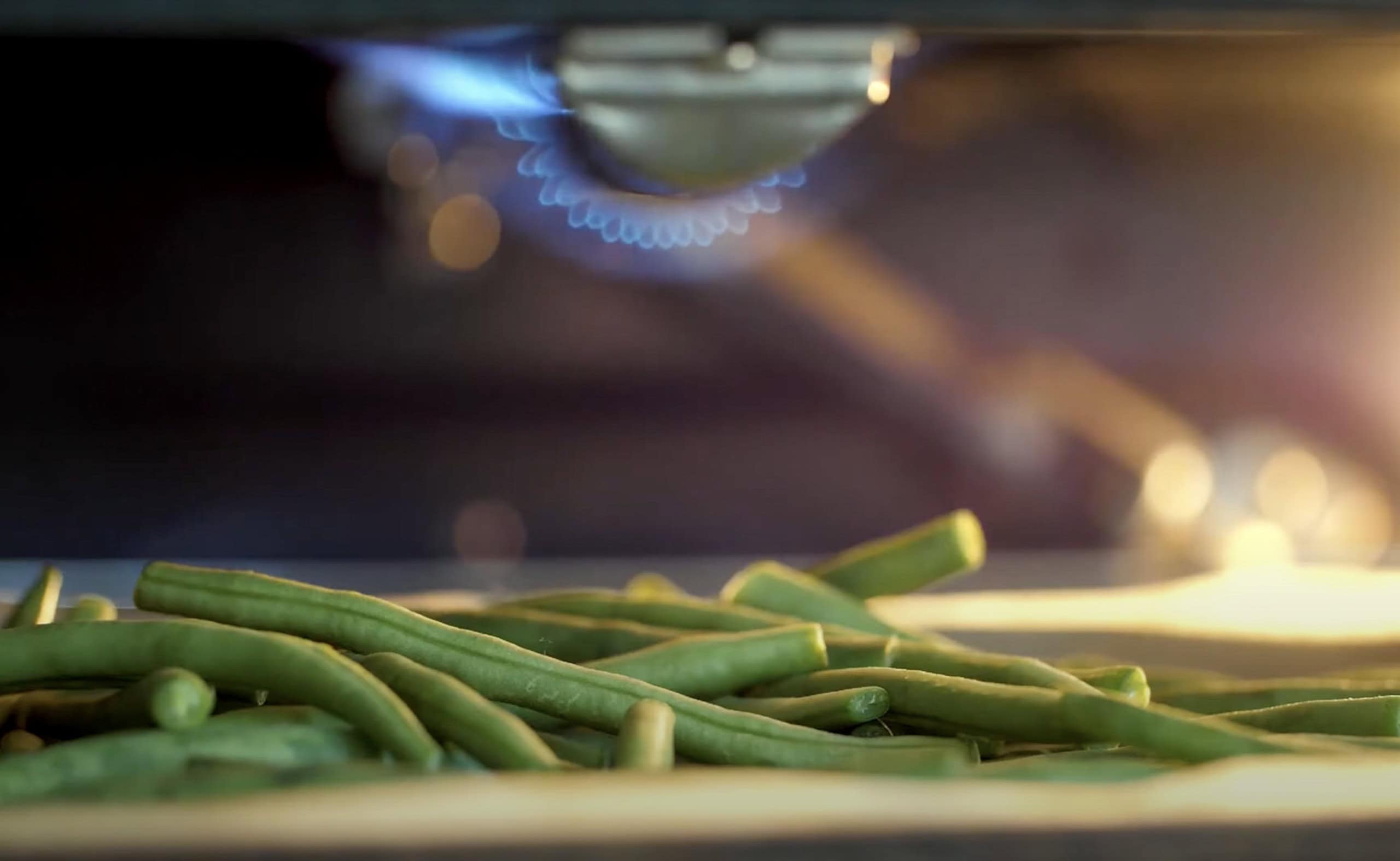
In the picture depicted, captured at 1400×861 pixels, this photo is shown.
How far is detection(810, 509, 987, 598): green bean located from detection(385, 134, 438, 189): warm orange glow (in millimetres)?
→ 574

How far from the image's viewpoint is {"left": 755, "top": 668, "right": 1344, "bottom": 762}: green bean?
0.56m

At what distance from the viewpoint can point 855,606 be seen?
898 millimetres

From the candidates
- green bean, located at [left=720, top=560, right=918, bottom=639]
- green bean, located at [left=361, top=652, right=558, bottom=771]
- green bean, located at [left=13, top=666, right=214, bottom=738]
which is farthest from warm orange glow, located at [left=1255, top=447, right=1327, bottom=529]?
green bean, located at [left=13, top=666, right=214, bottom=738]

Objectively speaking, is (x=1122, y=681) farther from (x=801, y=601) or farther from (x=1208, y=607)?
(x=1208, y=607)

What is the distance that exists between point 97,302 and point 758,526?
2.38 feet

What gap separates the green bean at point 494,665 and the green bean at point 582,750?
0.01 meters

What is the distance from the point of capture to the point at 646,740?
54 cm

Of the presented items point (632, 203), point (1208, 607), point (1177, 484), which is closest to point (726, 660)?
point (632, 203)

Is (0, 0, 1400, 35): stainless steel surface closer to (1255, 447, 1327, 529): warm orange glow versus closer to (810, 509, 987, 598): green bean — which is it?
(810, 509, 987, 598): green bean

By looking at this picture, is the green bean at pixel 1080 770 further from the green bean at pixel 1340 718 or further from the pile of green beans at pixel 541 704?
the green bean at pixel 1340 718

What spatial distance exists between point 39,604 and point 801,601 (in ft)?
1.75

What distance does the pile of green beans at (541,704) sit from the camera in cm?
53

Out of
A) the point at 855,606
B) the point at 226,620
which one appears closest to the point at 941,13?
the point at 855,606

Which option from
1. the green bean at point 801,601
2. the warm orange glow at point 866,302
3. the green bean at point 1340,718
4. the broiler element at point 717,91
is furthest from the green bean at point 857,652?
the warm orange glow at point 866,302
